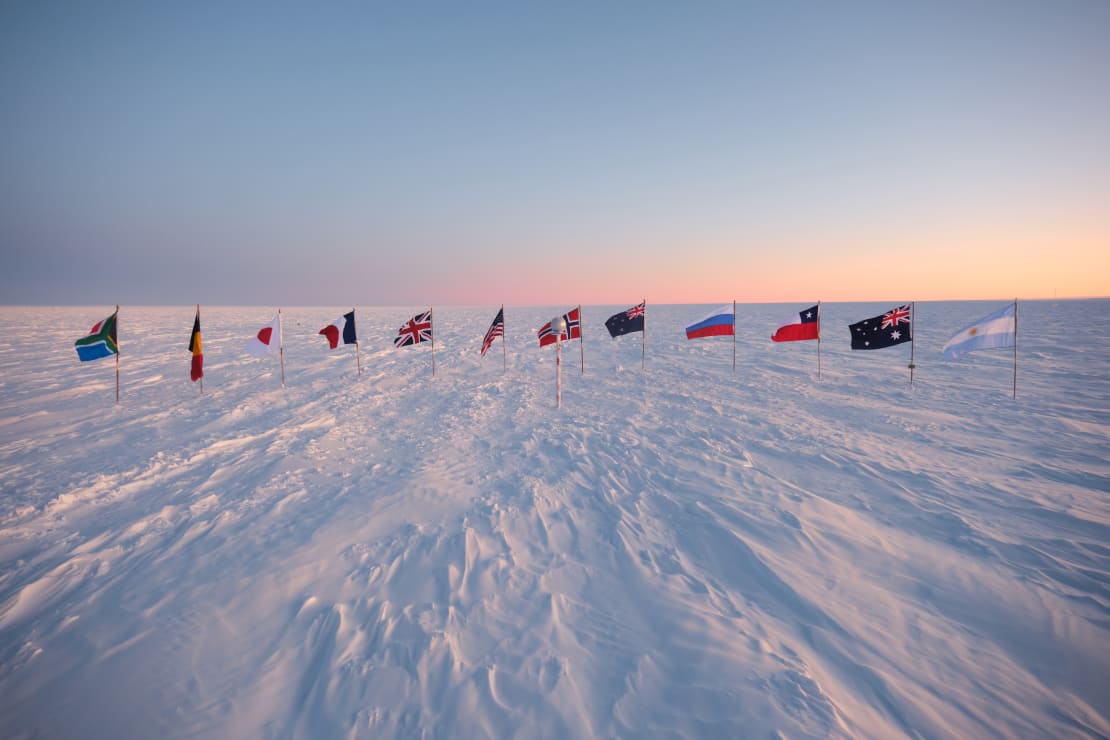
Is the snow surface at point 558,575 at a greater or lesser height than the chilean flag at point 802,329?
lesser

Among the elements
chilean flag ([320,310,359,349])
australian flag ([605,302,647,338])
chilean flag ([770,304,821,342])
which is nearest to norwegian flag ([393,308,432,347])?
chilean flag ([320,310,359,349])

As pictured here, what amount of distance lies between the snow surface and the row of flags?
211 cm

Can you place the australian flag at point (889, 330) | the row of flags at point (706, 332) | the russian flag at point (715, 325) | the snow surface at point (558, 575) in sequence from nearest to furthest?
the snow surface at point (558, 575)
the row of flags at point (706, 332)
the australian flag at point (889, 330)
the russian flag at point (715, 325)

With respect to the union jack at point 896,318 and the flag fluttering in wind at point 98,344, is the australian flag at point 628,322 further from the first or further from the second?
the flag fluttering in wind at point 98,344

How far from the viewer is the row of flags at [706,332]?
1238 centimetres

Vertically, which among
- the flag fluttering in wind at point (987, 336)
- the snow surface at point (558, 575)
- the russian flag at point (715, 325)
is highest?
the russian flag at point (715, 325)

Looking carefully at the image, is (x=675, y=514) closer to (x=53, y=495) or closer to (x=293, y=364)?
(x=53, y=495)

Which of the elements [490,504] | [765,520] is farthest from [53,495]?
[765,520]

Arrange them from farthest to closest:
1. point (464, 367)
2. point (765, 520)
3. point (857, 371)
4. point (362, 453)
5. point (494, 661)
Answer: point (464, 367) < point (857, 371) < point (362, 453) < point (765, 520) < point (494, 661)

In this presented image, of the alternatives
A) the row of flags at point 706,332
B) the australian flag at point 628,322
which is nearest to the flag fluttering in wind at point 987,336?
the row of flags at point 706,332

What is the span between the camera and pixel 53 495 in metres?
7.75

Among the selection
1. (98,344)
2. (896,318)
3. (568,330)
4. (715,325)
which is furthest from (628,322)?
(98,344)

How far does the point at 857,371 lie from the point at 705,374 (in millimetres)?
6680

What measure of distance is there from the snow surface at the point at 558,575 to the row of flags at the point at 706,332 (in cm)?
211
